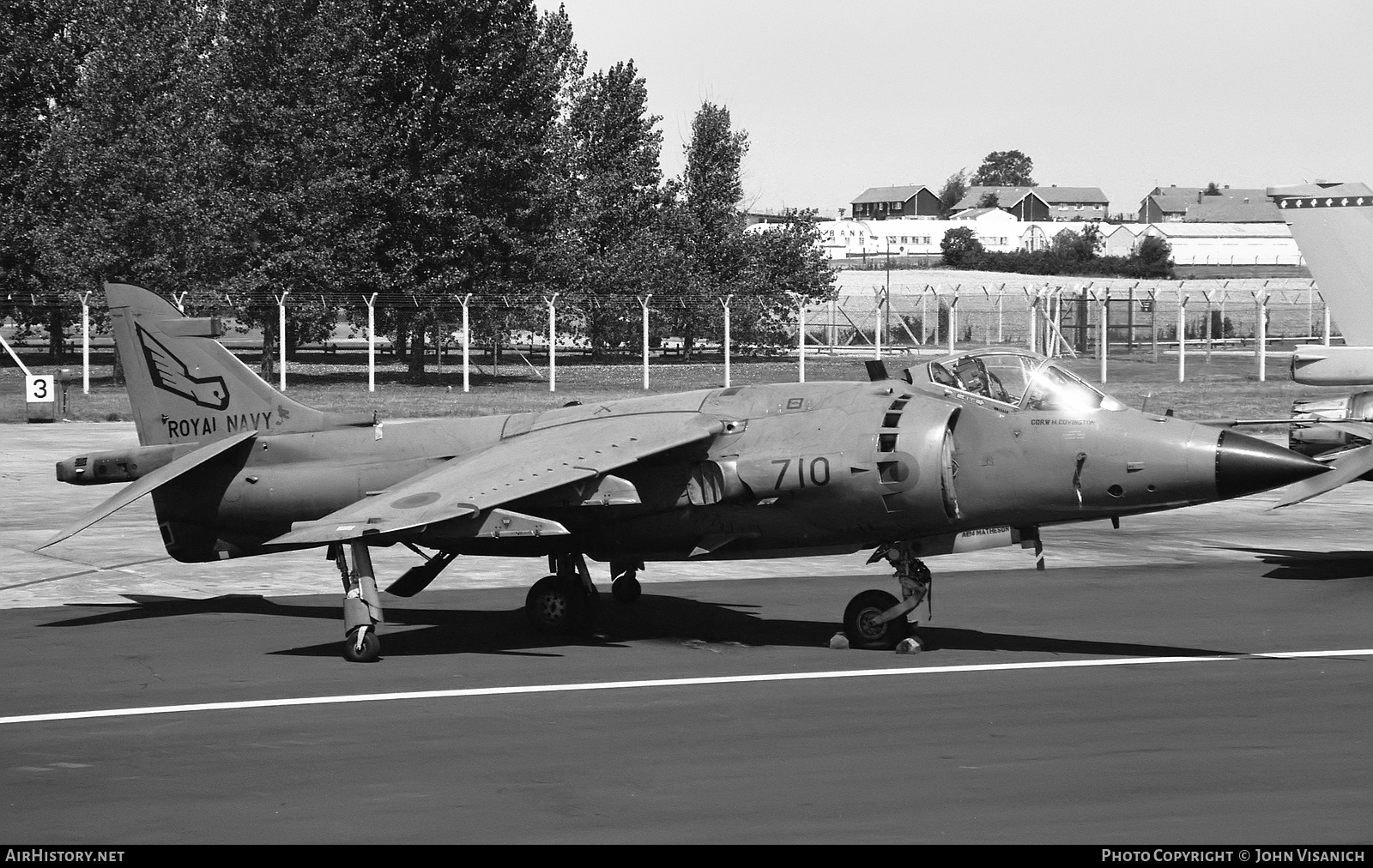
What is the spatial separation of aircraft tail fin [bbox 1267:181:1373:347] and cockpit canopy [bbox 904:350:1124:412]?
23.7 ft

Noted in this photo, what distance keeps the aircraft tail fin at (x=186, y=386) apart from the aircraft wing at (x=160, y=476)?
1.06ft

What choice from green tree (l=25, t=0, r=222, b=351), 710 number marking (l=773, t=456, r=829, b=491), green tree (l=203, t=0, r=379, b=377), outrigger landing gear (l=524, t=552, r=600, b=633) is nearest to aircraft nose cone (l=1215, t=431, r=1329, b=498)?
710 number marking (l=773, t=456, r=829, b=491)

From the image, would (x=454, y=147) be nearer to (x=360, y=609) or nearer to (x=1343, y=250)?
(x=1343, y=250)

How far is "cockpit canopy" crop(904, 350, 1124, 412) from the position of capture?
1348 cm

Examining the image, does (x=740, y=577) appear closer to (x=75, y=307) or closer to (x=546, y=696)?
(x=546, y=696)

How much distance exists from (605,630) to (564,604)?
68cm

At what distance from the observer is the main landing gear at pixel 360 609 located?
13.7 metres

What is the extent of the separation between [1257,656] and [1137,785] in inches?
198

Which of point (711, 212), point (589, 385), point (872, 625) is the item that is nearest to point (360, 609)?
point (872, 625)

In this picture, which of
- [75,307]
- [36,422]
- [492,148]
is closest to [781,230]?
[492,148]

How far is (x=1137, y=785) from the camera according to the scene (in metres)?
9.48

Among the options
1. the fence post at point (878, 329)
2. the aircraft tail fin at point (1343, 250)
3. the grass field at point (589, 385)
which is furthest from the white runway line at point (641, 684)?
the fence post at point (878, 329)

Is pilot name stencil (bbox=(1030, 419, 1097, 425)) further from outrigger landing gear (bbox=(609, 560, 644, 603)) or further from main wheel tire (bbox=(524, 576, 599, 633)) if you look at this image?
outrigger landing gear (bbox=(609, 560, 644, 603))

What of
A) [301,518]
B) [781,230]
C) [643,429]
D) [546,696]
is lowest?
[546,696]
